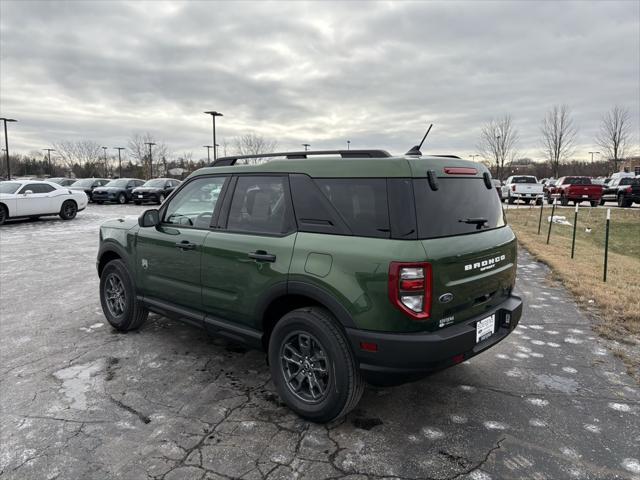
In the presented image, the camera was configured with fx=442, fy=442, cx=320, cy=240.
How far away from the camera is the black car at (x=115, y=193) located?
88.7ft

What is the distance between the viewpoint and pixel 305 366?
3154 mm

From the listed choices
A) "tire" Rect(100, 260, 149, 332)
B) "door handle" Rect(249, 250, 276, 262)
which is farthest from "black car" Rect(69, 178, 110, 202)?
"door handle" Rect(249, 250, 276, 262)

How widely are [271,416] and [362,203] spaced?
65.7 inches

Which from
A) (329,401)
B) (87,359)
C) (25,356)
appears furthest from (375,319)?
(25,356)

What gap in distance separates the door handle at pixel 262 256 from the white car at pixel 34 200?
16088 mm

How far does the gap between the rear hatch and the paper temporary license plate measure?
79mm

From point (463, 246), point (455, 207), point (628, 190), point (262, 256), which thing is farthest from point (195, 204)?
point (628, 190)

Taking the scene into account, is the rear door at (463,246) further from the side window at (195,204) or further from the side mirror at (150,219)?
the side mirror at (150,219)

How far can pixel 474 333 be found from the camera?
2.97 m

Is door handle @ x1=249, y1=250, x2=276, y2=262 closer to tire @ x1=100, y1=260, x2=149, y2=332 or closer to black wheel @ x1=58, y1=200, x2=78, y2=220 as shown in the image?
tire @ x1=100, y1=260, x2=149, y2=332

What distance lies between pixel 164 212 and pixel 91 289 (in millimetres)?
3309

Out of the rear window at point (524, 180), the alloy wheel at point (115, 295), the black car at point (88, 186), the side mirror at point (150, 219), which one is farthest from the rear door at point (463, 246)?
the black car at point (88, 186)

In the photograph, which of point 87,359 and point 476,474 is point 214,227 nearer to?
point 87,359

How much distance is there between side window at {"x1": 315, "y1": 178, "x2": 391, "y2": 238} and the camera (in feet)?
9.23
